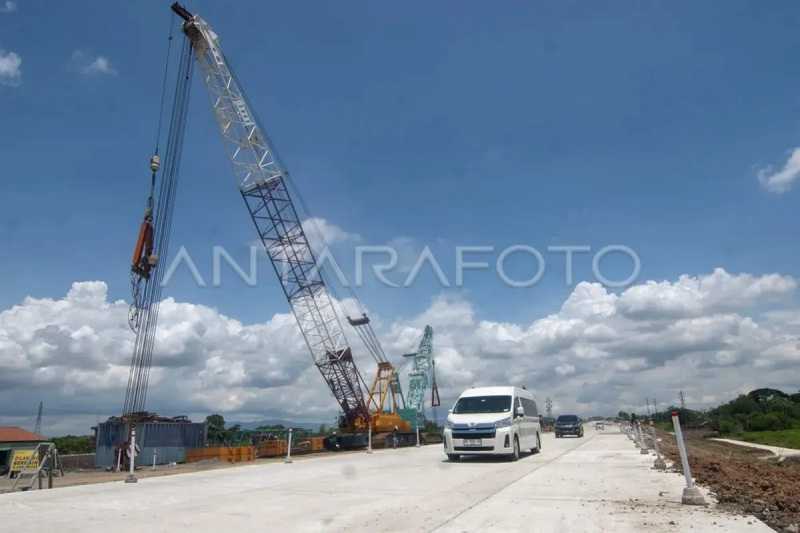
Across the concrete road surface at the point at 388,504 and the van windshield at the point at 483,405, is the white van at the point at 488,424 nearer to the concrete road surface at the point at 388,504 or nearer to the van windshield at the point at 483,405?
the van windshield at the point at 483,405

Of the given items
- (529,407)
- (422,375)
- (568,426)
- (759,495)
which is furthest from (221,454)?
(422,375)

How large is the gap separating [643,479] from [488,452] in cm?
510

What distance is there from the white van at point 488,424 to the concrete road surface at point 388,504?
7.62 feet

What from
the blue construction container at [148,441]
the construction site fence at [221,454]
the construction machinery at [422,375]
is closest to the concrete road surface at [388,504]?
the blue construction container at [148,441]

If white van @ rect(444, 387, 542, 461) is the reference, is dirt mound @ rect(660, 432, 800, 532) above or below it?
below

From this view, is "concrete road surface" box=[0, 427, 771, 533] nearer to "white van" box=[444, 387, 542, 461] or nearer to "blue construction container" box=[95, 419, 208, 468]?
"white van" box=[444, 387, 542, 461]

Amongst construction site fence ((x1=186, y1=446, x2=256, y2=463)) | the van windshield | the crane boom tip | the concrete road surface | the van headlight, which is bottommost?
the concrete road surface

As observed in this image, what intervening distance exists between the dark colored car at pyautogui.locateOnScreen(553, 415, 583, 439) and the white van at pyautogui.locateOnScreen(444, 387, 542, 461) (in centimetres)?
2201

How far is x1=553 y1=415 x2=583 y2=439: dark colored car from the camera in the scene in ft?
129

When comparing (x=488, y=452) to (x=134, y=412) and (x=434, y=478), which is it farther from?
(x=134, y=412)

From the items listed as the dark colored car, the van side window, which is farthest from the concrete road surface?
the dark colored car

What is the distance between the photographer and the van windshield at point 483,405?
55.6 ft

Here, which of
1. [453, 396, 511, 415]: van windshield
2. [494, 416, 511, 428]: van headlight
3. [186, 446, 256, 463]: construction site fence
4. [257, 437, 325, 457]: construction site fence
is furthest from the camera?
[257, 437, 325, 457]: construction site fence

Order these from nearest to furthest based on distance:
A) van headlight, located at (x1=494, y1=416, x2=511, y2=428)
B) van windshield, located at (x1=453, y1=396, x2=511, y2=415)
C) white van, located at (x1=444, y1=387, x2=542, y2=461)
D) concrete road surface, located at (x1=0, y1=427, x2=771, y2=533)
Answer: concrete road surface, located at (x1=0, y1=427, x2=771, y2=533) → white van, located at (x1=444, y1=387, x2=542, y2=461) → van headlight, located at (x1=494, y1=416, x2=511, y2=428) → van windshield, located at (x1=453, y1=396, x2=511, y2=415)
